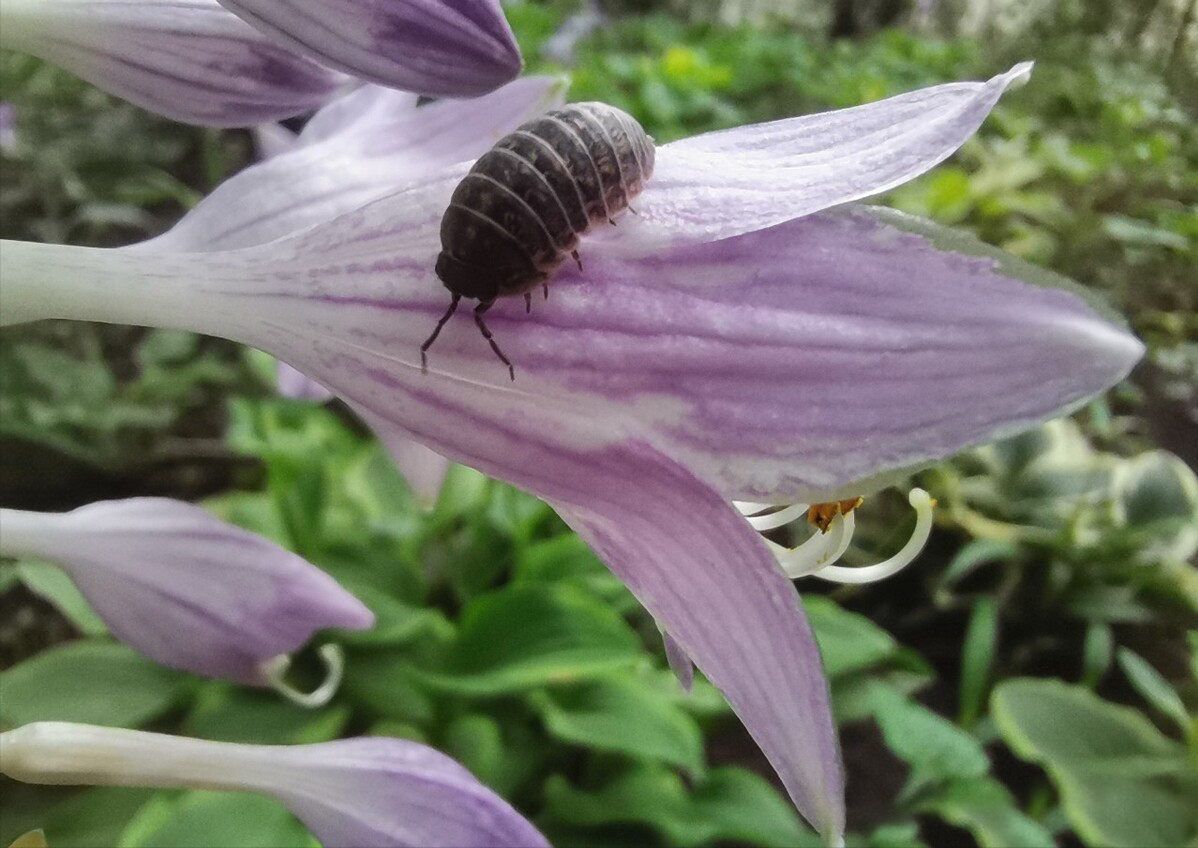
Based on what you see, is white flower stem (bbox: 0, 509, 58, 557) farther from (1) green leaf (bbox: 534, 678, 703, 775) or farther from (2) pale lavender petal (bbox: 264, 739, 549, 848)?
(1) green leaf (bbox: 534, 678, 703, 775)

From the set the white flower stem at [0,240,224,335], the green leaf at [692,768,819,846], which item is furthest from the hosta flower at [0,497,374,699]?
the green leaf at [692,768,819,846]

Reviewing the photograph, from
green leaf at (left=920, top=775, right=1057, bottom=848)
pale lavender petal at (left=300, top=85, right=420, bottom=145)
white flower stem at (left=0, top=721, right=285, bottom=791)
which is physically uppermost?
pale lavender petal at (left=300, top=85, right=420, bottom=145)

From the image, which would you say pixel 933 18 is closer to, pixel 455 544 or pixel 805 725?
pixel 455 544

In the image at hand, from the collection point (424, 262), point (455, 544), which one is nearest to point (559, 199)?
point (424, 262)

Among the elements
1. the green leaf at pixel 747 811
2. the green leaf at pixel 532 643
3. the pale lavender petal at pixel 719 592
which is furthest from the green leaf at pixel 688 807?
the pale lavender petal at pixel 719 592

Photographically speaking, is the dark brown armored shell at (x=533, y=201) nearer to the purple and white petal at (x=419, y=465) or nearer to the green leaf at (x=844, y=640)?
the purple and white petal at (x=419, y=465)

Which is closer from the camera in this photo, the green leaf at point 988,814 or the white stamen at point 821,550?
the white stamen at point 821,550

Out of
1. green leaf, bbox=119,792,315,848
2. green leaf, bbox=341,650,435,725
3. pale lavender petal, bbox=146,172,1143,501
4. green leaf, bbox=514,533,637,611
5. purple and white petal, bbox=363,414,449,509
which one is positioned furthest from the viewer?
green leaf, bbox=514,533,637,611
